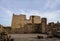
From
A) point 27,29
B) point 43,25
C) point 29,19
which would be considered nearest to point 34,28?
point 27,29

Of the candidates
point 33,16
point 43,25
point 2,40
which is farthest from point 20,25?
point 2,40

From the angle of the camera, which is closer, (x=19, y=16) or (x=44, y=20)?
(x=44, y=20)

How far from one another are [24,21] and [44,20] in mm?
6125

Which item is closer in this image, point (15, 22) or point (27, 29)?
point (27, 29)

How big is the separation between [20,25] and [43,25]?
238 inches

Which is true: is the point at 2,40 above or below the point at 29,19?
below

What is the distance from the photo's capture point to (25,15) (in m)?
22.1

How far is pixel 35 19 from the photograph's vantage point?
22125mm

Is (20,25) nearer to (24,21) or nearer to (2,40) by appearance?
(24,21)

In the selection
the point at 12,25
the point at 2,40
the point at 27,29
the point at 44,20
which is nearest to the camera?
the point at 2,40

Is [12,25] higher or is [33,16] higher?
[33,16]

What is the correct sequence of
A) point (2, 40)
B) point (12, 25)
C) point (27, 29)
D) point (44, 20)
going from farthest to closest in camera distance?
point (12, 25) < point (27, 29) < point (44, 20) < point (2, 40)

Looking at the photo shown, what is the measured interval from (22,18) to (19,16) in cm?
65

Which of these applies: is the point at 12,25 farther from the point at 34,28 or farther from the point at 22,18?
the point at 34,28
